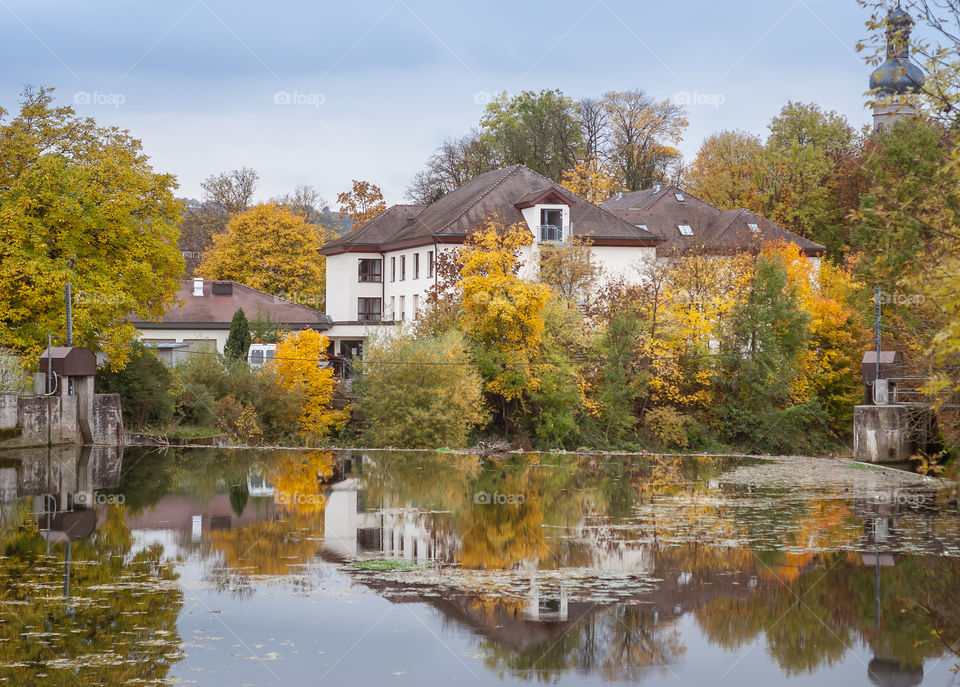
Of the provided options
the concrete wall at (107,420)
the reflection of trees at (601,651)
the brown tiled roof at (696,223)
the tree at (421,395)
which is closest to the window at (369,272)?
the brown tiled roof at (696,223)

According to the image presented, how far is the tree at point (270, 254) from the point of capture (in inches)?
2813

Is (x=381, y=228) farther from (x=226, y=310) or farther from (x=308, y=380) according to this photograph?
(x=308, y=380)

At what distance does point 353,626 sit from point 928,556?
836 cm

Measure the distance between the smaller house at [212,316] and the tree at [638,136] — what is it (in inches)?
993

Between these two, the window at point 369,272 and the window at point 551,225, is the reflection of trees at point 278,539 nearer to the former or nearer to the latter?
the window at point 551,225

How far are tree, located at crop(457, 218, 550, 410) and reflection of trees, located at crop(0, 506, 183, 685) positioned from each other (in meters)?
23.3

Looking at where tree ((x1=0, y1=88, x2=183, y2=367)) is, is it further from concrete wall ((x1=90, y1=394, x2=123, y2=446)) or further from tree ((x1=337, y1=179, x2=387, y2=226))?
tree ((x1=337, y1=179, x2=387, y2=226))

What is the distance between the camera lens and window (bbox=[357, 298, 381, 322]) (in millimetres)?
63812

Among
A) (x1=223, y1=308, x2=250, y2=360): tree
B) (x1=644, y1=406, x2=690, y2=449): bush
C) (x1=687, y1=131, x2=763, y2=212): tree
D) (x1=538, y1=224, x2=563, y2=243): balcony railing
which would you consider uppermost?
(x1=687, y1=131, x2=763, y2=212): tree

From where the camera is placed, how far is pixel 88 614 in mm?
11711

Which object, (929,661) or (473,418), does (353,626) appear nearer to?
(929,661)

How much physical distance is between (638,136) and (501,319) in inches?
1619

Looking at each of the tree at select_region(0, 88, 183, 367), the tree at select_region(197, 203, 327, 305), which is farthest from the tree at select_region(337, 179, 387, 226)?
the tree at select_region(0, 88, 183, 367)

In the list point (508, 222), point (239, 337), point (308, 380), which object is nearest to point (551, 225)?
point (508, 222)
